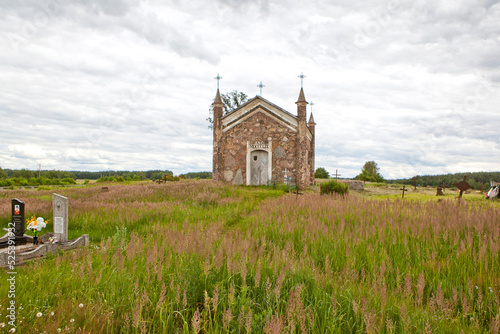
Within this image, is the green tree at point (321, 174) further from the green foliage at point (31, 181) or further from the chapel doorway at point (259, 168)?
the green foliage at point (31, 181)

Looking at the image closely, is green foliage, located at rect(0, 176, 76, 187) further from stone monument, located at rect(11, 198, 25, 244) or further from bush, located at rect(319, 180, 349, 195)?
bush, located at rect(319, 180, 349, 195)

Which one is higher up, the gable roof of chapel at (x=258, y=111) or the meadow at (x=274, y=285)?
the gable roof of chapel at (x=258, y=111)

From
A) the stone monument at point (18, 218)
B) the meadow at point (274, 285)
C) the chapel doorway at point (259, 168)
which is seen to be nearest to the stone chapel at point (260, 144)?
the chapel doorway at point (259, 168)

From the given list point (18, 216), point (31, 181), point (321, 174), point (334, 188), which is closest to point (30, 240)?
point (18, 216)

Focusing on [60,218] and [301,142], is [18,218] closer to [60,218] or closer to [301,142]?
[60,218]

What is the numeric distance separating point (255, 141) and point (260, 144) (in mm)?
488

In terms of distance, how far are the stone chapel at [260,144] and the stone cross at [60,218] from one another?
16.6 m

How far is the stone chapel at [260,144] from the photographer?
868 inches

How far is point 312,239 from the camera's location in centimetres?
546

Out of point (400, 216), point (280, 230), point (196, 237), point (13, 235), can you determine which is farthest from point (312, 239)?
point (13, 235)

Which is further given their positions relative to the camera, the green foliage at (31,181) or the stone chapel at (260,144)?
the green foliage at (31,181)

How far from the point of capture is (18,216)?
17.2ft

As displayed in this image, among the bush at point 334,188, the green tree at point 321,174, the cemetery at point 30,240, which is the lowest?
the cemetery at point 30,240

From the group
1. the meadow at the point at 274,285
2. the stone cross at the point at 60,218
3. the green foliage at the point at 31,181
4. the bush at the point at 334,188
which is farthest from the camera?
the green foliage at the point at 31,181
